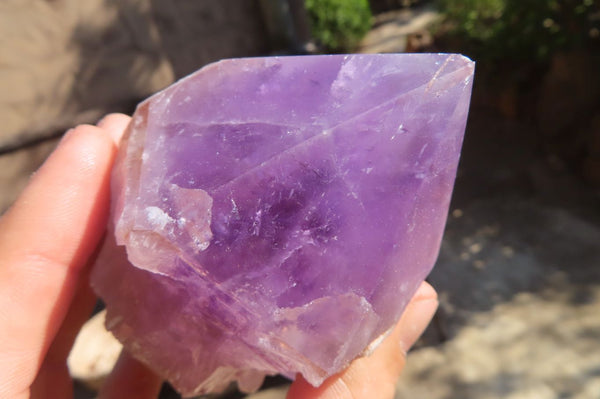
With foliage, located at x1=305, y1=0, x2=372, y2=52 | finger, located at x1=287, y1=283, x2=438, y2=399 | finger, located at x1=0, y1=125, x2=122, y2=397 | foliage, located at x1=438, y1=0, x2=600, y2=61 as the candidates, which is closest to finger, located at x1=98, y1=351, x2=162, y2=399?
finger, located at x1=0, y1=125, x2=122, y2=397

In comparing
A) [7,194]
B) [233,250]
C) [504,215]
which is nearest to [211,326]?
[233,250]

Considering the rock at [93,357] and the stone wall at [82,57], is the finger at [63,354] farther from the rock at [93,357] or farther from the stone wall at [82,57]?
the stone wall at [82,57]

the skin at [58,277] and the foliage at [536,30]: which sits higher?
the skin at [58,277]

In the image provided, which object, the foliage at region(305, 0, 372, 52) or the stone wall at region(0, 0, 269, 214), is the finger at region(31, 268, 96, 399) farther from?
the foliage at region(305, 0, 372, 52)

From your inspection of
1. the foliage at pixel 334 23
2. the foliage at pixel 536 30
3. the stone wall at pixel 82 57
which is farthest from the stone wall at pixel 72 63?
the foliage at pixel 334 23

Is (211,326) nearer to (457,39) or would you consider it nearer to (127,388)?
(127,388)
